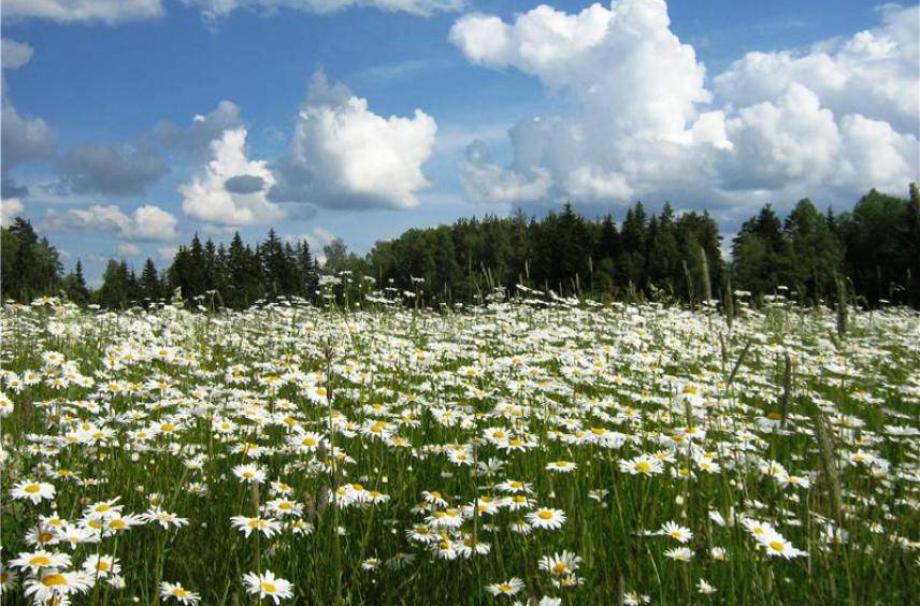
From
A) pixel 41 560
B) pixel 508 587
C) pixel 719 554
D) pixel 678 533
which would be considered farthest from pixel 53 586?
pixel 719 554

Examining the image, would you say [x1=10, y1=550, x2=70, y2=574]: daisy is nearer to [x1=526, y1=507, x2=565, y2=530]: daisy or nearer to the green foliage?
[x1=526, y1=507, x2=565, y2=530]: daisy

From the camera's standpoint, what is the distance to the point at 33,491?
2.75 meters

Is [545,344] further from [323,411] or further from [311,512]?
[311,512]

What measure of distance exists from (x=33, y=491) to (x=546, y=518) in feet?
6.81

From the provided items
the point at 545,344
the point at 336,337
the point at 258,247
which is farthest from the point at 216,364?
the point at 258,247

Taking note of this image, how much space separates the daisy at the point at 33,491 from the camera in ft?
8.74

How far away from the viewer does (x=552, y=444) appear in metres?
4.16

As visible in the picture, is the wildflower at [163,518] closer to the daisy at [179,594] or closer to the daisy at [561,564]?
the daisy at [179,594]

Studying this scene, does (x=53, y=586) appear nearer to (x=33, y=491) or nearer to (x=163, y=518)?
(x=163, y=518)

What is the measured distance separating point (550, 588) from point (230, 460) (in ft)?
7.47

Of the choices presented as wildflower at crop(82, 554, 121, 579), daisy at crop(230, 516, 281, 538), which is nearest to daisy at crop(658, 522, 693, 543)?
daisy at crop(230, 516, 281, 538)

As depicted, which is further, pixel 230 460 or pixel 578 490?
pixel 230 460

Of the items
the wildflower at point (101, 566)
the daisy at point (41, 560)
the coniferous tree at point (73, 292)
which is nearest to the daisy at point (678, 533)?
the wildflower at point (101, 566)

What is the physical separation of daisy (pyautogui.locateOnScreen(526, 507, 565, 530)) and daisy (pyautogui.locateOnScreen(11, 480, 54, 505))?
75.8 inches
